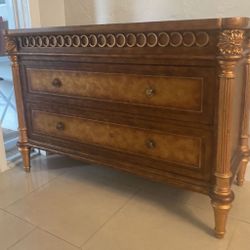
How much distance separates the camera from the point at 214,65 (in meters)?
1.16

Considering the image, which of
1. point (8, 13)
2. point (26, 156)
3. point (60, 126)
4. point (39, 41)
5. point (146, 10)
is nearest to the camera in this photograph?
point (39, 41)

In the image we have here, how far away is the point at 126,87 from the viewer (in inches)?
54.9

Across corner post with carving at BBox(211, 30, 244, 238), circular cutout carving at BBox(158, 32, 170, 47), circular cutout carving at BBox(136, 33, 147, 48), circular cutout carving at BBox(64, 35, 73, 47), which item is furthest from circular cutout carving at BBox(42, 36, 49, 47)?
corner post with carving at BBox(211, 30, 244, 238)

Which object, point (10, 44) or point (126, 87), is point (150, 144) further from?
point (10, 44)

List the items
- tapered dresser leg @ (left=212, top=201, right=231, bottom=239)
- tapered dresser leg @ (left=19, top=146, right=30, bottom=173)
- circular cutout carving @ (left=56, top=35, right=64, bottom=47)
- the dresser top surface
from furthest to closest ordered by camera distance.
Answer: tapered dresser leg @ (left=19, top=146, right=30, bottom=173)
circular cutout carving @ (left=56, top=35, right=64, bottom=47)
tapered dresser leg @ (left=212, top=201, right=231, bottom=239)
the dresser top surface

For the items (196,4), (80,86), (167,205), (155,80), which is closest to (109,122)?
(80,86)

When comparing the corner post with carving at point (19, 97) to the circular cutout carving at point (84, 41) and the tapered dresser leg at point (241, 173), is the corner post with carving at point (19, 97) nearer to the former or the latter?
the circular cutout carving at point (84, 41)

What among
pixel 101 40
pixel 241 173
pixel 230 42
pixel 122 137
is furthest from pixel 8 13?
pixel 241 173

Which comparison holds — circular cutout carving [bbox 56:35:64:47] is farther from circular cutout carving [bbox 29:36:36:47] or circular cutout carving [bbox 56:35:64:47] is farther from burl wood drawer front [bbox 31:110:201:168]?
burl wood drawer front [bbox 31:110:201:168]

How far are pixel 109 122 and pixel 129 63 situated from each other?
32cm

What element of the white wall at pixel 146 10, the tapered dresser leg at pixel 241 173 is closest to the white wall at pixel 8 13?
the white wall at pixel 146 10

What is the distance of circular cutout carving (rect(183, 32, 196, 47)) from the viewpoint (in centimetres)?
117

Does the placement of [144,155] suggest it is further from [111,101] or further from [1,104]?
[1,104]

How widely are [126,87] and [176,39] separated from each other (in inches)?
12.5
